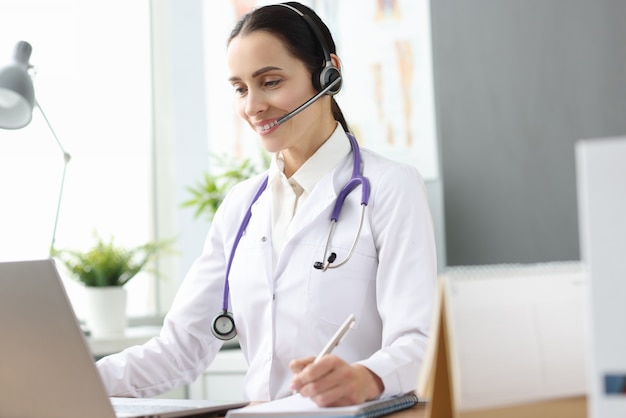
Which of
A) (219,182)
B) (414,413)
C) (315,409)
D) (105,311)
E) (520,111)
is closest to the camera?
(315,409)

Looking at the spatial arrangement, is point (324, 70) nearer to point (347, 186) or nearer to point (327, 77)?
point (327, 77)

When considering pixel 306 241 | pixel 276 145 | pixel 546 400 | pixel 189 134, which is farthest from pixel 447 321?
pixel 189 134

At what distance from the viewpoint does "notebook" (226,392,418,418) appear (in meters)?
1.05

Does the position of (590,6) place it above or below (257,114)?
above

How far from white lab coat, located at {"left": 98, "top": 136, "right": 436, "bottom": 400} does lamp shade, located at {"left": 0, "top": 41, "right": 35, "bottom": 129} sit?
2.50ft

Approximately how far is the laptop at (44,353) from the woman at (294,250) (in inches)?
13.9

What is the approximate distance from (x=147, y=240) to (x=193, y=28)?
956 mm

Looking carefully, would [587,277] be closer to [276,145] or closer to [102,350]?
[276,145]

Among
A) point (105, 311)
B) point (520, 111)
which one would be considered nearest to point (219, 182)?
point (105, 311)

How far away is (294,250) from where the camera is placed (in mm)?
1581

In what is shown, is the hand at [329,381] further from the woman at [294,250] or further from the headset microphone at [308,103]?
the headset microphone at [308,103]

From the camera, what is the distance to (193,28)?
11.8 feet

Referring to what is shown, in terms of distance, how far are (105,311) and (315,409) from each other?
213 centimetres

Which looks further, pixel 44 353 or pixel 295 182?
pixel 295 182
